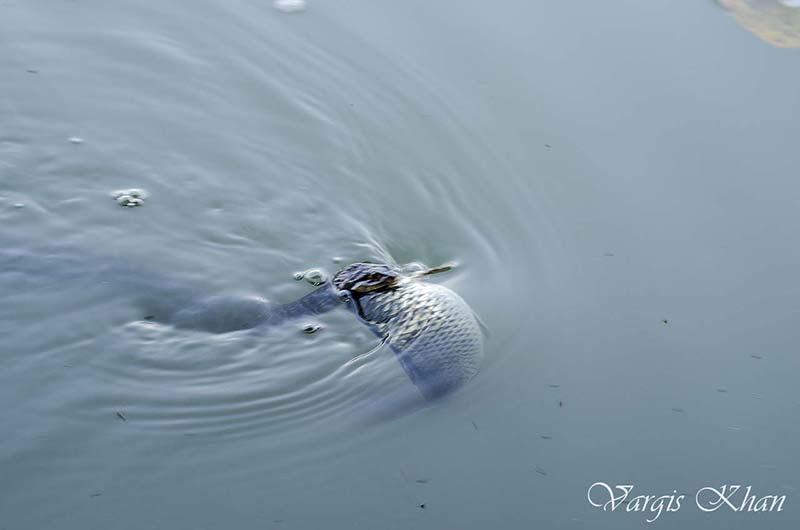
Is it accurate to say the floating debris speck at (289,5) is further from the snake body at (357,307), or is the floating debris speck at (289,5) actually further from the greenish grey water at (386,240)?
the snake body at (357,307)

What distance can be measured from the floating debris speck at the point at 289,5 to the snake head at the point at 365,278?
6.15 feet

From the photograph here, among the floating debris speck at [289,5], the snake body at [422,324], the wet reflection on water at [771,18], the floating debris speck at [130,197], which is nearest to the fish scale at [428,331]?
the snake body at [422,324]

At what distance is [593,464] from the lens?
332cm

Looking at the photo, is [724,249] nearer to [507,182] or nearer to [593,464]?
[507,182]

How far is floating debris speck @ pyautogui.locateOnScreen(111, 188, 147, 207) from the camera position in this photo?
4.39 metres

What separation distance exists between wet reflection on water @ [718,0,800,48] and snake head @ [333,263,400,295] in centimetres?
265

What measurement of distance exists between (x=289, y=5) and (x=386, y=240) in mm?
1729

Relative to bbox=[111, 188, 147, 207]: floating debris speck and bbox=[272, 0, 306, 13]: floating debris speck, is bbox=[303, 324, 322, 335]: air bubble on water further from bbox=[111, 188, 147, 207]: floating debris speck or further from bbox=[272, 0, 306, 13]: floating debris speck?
bbox=[272, 0, 306, 13]: floating debris speck

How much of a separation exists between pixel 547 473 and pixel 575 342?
25.9 inches

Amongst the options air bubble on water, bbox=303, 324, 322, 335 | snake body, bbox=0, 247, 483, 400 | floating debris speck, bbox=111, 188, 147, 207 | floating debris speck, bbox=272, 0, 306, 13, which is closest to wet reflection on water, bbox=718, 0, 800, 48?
floating debris speck, bbox=272, 0, 306, 13

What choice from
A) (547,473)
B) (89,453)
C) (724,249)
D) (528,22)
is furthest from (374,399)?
(528,22)

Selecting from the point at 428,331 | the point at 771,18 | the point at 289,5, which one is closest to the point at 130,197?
the point at 289,5

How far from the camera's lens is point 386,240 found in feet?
14.0

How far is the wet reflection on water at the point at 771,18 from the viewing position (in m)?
5.22
